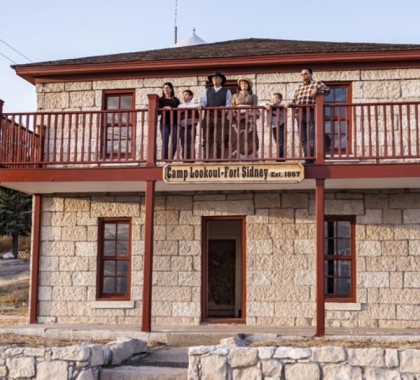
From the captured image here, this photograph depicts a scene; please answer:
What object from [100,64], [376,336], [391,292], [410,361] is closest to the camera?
[410,361]

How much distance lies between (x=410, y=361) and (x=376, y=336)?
314 centimetres

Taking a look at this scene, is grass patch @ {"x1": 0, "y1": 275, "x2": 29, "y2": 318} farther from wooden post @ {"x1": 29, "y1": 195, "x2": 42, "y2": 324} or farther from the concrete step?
the concrete step

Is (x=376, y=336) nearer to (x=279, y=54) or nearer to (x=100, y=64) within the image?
(x=279, y=54)

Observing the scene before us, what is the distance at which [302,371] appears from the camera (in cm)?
722

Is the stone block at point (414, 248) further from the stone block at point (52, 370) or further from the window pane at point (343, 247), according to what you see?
the stone block at point (52, 370)

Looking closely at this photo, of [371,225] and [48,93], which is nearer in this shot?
[371,225]

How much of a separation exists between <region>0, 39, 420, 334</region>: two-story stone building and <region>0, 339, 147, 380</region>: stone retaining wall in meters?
3.64

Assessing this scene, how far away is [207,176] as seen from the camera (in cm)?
1059

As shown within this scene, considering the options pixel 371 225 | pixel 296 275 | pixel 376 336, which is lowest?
pixel 376 336

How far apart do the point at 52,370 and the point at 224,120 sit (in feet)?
15.9

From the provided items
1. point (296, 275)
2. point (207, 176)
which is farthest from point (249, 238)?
point (207, 176)

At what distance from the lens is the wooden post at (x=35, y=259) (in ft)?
40.9

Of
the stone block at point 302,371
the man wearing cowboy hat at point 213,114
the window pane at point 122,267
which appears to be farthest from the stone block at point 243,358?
the window pane at point 122,267

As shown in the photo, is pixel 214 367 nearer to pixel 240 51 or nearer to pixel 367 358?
pixel 367 358
